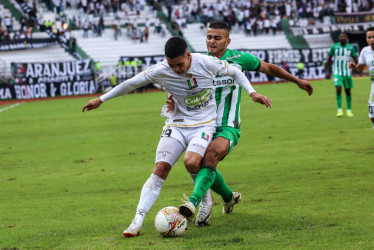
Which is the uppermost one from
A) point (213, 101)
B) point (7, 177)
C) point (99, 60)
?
point (213, 101)

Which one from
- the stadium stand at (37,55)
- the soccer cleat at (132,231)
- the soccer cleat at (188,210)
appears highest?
the soccer cleat at (188,210)

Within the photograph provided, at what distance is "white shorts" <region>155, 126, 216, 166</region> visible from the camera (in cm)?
744

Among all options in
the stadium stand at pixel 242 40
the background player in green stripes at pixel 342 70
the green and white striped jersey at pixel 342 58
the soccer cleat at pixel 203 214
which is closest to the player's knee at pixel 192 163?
the soccer cleat at pixel 203 214

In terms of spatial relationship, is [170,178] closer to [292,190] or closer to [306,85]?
[292,190]

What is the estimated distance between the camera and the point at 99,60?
53688 mm

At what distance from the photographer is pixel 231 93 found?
8.20 metres

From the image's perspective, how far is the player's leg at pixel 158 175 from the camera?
282 inches

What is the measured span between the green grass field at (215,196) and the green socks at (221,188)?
230 millimetres

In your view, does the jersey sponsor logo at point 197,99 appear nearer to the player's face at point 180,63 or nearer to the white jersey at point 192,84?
the white jersey at point 192,84

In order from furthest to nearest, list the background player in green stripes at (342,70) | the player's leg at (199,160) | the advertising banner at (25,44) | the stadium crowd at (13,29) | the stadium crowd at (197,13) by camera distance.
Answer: the stadium crowd at (197,13) → the stadium crowd at (13,29) → the advertising banner at (25,44) → the background player in green stripes at (342,70) → the player's leg at (199,160)

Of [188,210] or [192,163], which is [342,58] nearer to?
[192,163]

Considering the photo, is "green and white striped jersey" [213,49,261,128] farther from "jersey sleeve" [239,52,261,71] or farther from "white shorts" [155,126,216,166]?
"white shorts" [155,126,216,166]

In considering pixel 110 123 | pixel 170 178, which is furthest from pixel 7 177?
pixel 110 123

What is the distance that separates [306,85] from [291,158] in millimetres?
5207
